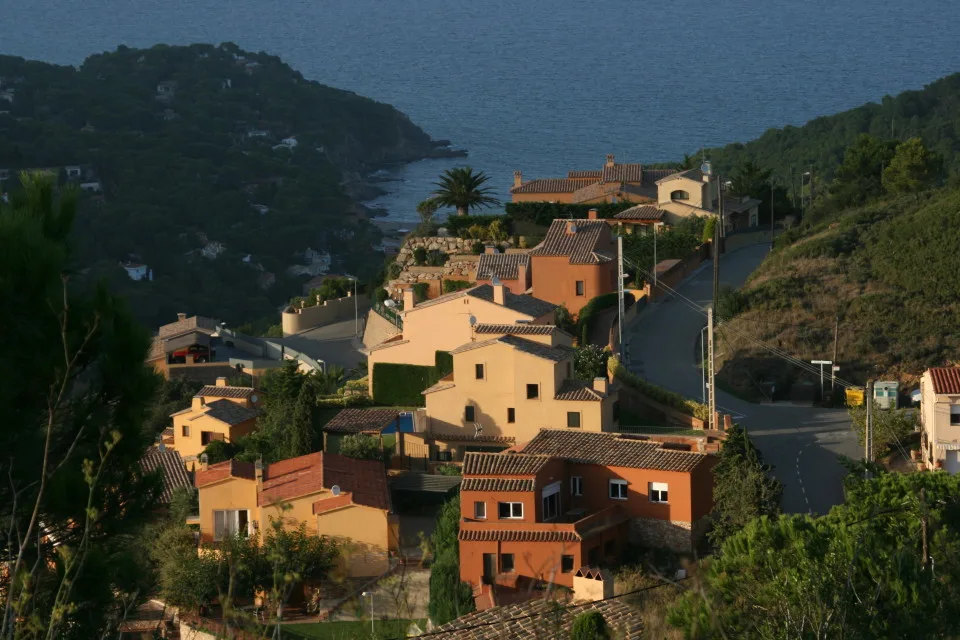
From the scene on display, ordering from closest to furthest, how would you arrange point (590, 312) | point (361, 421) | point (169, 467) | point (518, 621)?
point (518, 621)
point (169, 467)
point (361, 421)
point (590, 312)

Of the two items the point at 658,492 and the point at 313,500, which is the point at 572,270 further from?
the point at 313,500

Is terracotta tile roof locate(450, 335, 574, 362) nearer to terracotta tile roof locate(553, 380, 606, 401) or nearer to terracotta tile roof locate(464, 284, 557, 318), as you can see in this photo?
terracotta tile roof locate(553, 380, 606, 401)

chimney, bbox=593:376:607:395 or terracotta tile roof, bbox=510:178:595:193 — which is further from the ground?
terracotta tile roof, bbox=510:178:595:193

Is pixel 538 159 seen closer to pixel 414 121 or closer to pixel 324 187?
pixel 324 187

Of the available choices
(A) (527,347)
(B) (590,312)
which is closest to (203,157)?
(B) (590,312)

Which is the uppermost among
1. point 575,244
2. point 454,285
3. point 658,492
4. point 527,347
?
point 575,244

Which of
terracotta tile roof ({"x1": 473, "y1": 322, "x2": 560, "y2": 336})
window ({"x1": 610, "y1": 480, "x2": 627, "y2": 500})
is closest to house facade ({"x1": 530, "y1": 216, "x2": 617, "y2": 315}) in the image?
terracotta tile roof ({"x1": 473, "y1": 322, "x2": 560, "y2": 336})

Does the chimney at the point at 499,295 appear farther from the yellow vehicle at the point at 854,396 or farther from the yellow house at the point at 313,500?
the yellow vehicle at the point at 854,396
